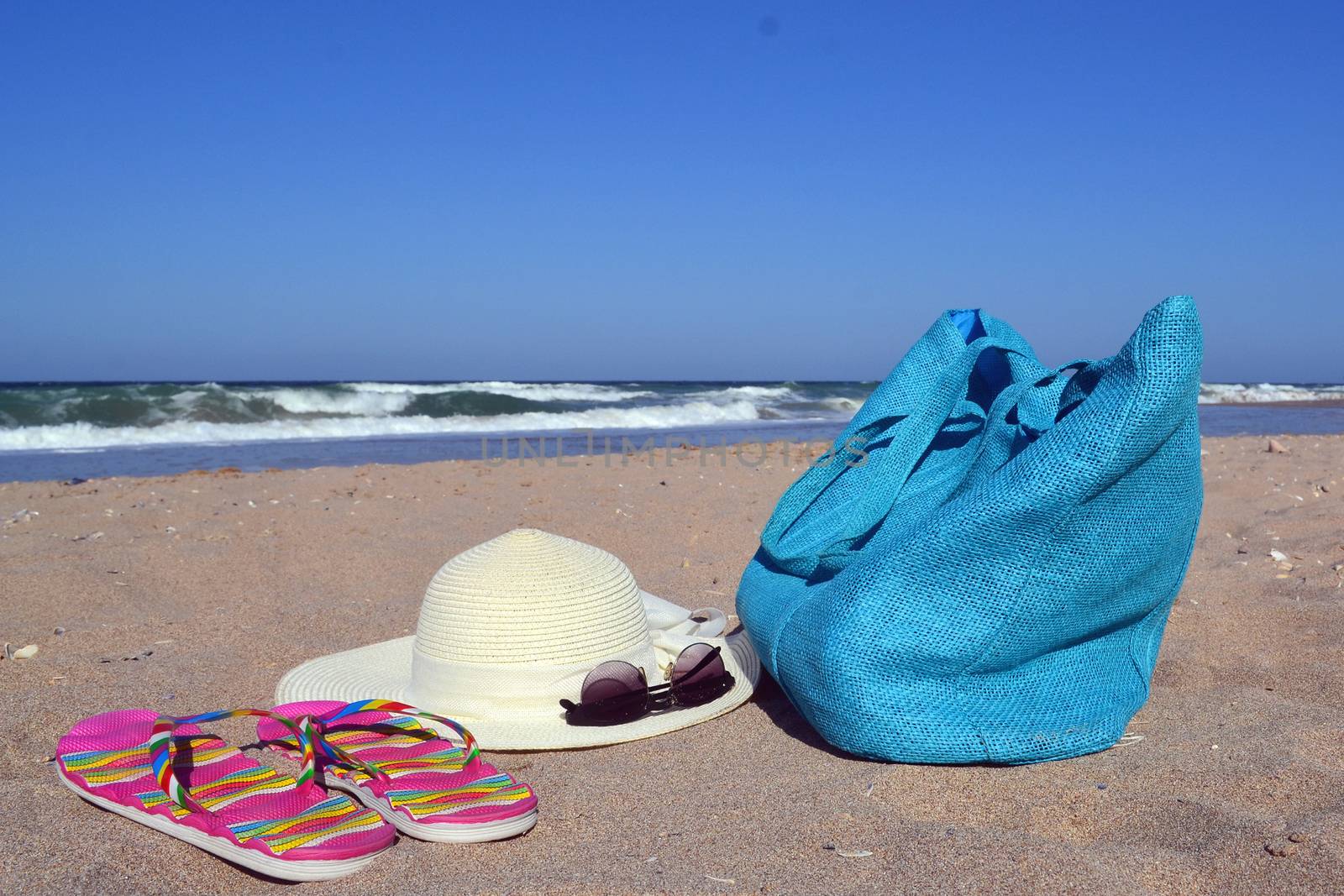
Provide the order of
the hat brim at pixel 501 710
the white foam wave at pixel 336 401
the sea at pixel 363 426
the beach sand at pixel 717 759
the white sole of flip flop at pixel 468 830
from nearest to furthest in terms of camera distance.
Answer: the beach sand at pixel 717 759 → the white sole of flip flop at pixel 468 830 → the hat brim at pixel 501 710 → the sea at pixel 363 426 → the white foam wave at pixel 336 401

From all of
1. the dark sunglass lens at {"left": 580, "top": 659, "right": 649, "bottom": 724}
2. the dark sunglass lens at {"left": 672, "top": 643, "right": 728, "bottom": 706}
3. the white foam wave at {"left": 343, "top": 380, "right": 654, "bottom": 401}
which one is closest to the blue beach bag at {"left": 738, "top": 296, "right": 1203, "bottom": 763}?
the dark sunglass lens at {"left": 672, "top": 643, "right": 728, "bottom": 706}

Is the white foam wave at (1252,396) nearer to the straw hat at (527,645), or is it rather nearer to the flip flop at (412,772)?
the straw hat at (527,645)

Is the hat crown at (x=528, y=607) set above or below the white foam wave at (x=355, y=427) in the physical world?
above

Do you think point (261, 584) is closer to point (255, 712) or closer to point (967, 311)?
point (255, 712)

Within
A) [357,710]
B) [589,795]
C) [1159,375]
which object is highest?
[1159,375]

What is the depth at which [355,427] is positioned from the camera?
1831 cm

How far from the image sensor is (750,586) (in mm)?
2844

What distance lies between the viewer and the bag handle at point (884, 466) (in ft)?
8.60

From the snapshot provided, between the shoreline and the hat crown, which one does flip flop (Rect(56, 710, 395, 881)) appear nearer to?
the hat crown

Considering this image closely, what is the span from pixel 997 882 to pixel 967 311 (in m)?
1.70

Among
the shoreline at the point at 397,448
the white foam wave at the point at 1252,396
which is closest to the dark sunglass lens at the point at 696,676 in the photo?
the shoreline at the point at 397,448

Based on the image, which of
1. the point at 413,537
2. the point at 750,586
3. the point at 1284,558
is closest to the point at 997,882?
the point at 750,586

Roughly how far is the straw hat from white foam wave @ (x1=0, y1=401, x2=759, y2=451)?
1428 cm

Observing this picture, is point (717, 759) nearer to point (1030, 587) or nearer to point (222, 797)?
point (1030, 587)
